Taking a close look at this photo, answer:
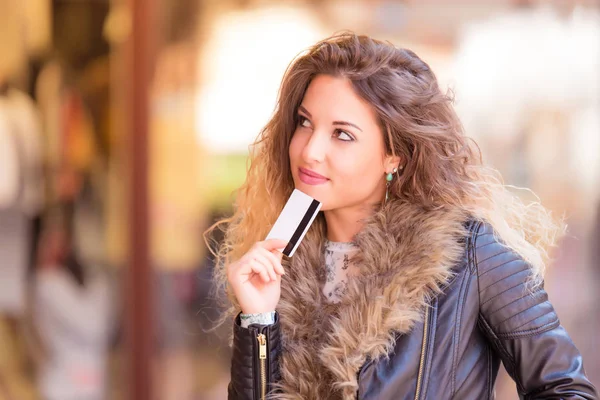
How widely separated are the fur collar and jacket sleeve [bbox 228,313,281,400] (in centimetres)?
2

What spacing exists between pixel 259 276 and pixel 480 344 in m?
0.45

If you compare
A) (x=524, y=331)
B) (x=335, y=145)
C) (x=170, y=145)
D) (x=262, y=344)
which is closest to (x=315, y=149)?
(x=335, y=145)

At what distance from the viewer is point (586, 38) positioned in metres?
3.75

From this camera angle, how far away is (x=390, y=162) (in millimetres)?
1641

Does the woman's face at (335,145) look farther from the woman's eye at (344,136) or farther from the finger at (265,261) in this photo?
the finger at (265,261)

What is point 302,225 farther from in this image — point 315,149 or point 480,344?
point 480,344

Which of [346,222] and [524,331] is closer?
[524,331]

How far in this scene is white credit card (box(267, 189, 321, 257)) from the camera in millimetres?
1545

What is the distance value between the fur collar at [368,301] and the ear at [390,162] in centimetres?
8

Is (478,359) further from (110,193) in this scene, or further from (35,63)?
(35,63)

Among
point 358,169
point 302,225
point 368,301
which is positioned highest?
point 358,169

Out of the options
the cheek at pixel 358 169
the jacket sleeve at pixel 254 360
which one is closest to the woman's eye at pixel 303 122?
the cheek at pixel 358 169

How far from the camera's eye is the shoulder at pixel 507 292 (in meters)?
1.44

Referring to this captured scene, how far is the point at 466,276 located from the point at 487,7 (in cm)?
257
